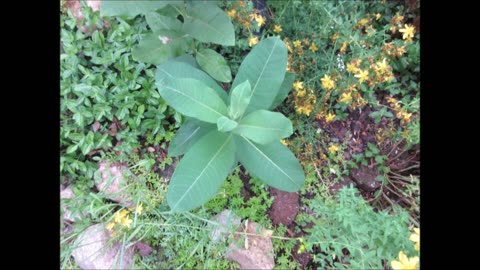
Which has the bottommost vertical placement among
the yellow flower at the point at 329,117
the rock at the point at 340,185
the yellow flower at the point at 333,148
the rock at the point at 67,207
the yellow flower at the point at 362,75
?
the rock at the point at 67,207

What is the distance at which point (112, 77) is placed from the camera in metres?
2.19

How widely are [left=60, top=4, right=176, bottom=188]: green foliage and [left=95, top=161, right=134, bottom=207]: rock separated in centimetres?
7

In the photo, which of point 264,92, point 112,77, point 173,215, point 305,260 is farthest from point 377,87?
point 112,77

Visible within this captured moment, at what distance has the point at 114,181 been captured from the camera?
2238 millimetres

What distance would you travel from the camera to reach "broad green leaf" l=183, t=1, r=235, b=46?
164cm

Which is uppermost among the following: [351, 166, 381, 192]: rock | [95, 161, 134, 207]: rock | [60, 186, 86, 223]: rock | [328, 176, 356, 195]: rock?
[351, 166, 381, 192]: rock

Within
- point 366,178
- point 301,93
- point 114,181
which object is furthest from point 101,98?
point 366,178

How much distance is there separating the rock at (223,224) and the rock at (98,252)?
52cm

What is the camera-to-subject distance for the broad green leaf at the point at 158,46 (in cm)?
171

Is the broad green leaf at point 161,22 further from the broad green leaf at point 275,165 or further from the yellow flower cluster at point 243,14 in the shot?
the broad green leaf at point 275,165

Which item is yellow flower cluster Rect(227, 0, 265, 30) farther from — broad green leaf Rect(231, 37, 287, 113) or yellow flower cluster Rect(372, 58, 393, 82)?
yellow flower cluster Rect(372, 58, 393, 82)

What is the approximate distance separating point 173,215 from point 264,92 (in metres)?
0.96

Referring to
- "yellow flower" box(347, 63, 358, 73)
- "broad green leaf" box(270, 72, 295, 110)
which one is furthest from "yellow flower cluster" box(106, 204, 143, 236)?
"yellow flower" box(347, 63, 358, 73)

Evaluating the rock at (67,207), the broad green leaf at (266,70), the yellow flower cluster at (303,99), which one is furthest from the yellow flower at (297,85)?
the rock at (67,207)
